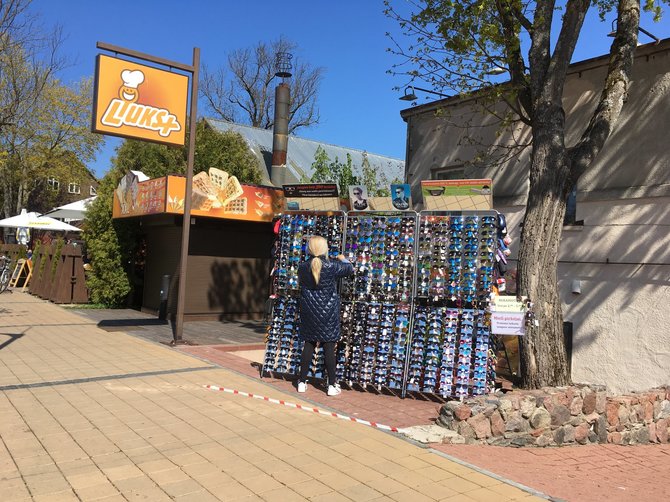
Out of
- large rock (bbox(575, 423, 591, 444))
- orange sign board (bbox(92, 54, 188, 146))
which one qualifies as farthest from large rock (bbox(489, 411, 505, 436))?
orange sign board (bbox(92, 54, 188, 146))

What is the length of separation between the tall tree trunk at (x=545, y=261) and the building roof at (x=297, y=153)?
17475mm

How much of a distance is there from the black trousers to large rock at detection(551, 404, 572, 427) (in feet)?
7.93

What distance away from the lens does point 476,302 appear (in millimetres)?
6520

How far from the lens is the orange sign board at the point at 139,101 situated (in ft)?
29.8

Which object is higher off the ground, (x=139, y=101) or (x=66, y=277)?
(x=139, y=101)

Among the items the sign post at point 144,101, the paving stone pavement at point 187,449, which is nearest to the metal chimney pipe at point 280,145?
the sign post at point 144,101

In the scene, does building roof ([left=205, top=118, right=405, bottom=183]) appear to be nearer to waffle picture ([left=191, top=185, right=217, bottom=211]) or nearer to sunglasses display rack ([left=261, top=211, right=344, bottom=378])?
waffle picture ([left=191, top=185, right=217, bottom=211])

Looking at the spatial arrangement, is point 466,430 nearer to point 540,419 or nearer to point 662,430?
point 540,419

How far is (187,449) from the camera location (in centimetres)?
468

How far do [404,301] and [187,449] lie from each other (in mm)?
3176

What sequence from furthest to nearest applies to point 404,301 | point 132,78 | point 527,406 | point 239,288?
point 239,288, point 132,78, point 404,301, point 527,406

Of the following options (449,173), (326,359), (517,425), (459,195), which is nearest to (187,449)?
(326,359)

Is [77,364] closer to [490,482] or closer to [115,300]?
[490,482]

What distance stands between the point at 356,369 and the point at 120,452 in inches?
124
